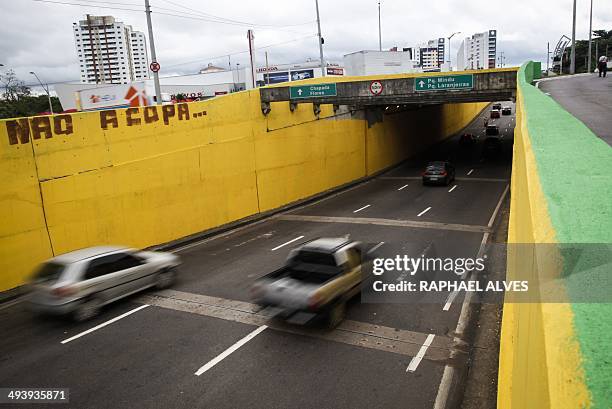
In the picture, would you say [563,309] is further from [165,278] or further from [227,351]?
[165,278]

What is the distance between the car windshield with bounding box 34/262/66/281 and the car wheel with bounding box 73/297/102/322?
942 mm

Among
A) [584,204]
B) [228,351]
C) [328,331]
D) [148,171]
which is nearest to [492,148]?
[148,171]

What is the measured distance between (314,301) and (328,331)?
3.04 feet

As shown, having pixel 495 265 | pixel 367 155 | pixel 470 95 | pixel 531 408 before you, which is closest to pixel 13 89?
pixel 367 155

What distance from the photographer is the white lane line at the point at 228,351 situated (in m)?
8.45

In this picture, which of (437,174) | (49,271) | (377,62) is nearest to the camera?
(49,271)

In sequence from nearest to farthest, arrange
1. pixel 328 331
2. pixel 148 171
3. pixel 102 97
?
pixel 328 331, pixel 148 171, pixel 102 97

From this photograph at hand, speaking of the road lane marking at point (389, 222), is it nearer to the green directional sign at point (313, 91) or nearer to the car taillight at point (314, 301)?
the green directional sign at point (313, 91)

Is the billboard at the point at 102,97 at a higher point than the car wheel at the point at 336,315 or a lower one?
higher

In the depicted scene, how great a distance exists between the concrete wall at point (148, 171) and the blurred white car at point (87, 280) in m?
3.12

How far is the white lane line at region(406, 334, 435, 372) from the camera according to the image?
829 centimetres

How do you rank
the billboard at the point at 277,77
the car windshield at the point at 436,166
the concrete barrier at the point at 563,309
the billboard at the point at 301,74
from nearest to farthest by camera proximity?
the concrete barrier at the point at 563,309, the car windshield at the point at 436,166, the billboard at the point at 301,74, the billboard at the point at 277,77

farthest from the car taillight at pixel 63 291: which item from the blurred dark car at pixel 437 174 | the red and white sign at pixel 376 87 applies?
the blurred dark car at pixel 437 174

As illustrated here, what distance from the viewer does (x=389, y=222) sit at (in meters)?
19.9
